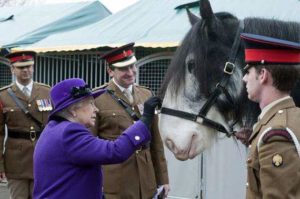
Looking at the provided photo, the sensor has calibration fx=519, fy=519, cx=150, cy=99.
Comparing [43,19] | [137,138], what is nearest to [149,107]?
[137,138]

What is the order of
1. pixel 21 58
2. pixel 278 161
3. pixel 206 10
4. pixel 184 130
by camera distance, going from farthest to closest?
pixel 21 58 → pixel 206 10 → pixel 184 130 → pixel 278 161

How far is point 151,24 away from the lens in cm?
949

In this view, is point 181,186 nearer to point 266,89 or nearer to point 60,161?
point 60,161

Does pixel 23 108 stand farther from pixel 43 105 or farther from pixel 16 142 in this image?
pixel 16 142

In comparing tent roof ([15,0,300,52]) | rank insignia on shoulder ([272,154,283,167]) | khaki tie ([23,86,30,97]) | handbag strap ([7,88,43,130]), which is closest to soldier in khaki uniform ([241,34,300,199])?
rank insignia on shoulder ([272,154,283,167])

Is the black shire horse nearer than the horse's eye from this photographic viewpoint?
Yes

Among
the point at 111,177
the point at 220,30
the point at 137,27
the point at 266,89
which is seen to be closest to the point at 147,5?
the point at 137,27

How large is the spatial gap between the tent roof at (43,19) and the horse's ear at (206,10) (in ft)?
27.4

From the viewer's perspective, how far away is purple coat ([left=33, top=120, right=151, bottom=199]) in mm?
2852

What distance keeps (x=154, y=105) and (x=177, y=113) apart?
0.21 m

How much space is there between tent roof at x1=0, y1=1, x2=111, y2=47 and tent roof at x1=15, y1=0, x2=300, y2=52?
124 cm

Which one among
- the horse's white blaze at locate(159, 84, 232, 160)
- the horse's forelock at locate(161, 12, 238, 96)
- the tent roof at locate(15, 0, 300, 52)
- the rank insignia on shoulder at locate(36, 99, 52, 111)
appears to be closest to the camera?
the horse's white blaze at locate(159, 84, 232, 160)

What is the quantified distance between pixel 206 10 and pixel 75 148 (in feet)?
3.42

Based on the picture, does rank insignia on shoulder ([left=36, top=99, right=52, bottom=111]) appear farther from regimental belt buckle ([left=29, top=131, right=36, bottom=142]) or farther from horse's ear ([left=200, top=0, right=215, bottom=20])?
horse's ear ([left=200, top=0, right=215, bottom=20])
